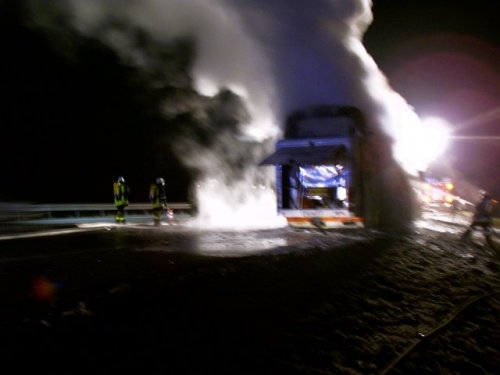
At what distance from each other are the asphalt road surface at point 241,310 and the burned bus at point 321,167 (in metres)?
2.71

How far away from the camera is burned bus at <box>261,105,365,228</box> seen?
1408 cm

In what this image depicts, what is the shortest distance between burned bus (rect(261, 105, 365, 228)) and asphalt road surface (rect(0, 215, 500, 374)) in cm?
271

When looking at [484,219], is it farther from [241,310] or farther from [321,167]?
[241,310]

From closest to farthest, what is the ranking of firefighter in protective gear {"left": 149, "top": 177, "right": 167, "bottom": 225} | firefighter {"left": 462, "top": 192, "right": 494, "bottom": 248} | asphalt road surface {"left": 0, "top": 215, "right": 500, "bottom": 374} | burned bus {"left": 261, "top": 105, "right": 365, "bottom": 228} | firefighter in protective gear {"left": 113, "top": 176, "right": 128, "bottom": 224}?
asphalt road surface {"left": 0, "top": 215, "right": 500, "bottom": 374} → burned bus {"left": 261, "top": 105, "right": 365, "bottom": 228} → firefighter {"left": 462, "top": 192, "right": 494, "bottom": 248} → firefighter in protective gear {"left": 113, "top": 176, "right": 128, "bottom": 224} → firefighter in protective gear {"left": 149, "top": 177, "right": 167, "bottom": 225}

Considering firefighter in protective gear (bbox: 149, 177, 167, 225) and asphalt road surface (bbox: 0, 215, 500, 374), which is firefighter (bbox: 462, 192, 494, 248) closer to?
asphalt road surface (bbox: 0, 215, 500, 374)

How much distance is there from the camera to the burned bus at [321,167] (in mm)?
14078

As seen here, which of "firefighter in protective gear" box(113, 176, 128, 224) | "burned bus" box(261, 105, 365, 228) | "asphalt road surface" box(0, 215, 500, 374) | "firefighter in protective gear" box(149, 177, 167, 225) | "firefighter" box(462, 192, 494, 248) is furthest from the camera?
Result: "firefighter in protective gear" box(149, 177, 167, 225)

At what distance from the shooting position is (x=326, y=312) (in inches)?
265

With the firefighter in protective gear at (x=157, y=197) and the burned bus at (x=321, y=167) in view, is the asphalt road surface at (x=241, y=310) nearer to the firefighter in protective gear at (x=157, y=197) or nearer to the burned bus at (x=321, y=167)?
the burned bus at (x=321, y=167)

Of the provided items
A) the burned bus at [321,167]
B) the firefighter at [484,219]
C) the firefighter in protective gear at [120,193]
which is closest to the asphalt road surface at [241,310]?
the burned bus at [321,167]

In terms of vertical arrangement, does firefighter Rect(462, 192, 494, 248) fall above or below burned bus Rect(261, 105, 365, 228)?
below

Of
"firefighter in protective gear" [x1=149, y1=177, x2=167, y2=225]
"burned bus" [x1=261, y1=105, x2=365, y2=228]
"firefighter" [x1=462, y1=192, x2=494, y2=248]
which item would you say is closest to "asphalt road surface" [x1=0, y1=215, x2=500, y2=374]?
"burned bus" [x1=261, y1=105, x2=365, y2=228]

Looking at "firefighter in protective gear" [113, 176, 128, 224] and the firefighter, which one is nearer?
the firefighter

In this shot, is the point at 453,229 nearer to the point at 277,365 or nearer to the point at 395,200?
the point at 395,200
